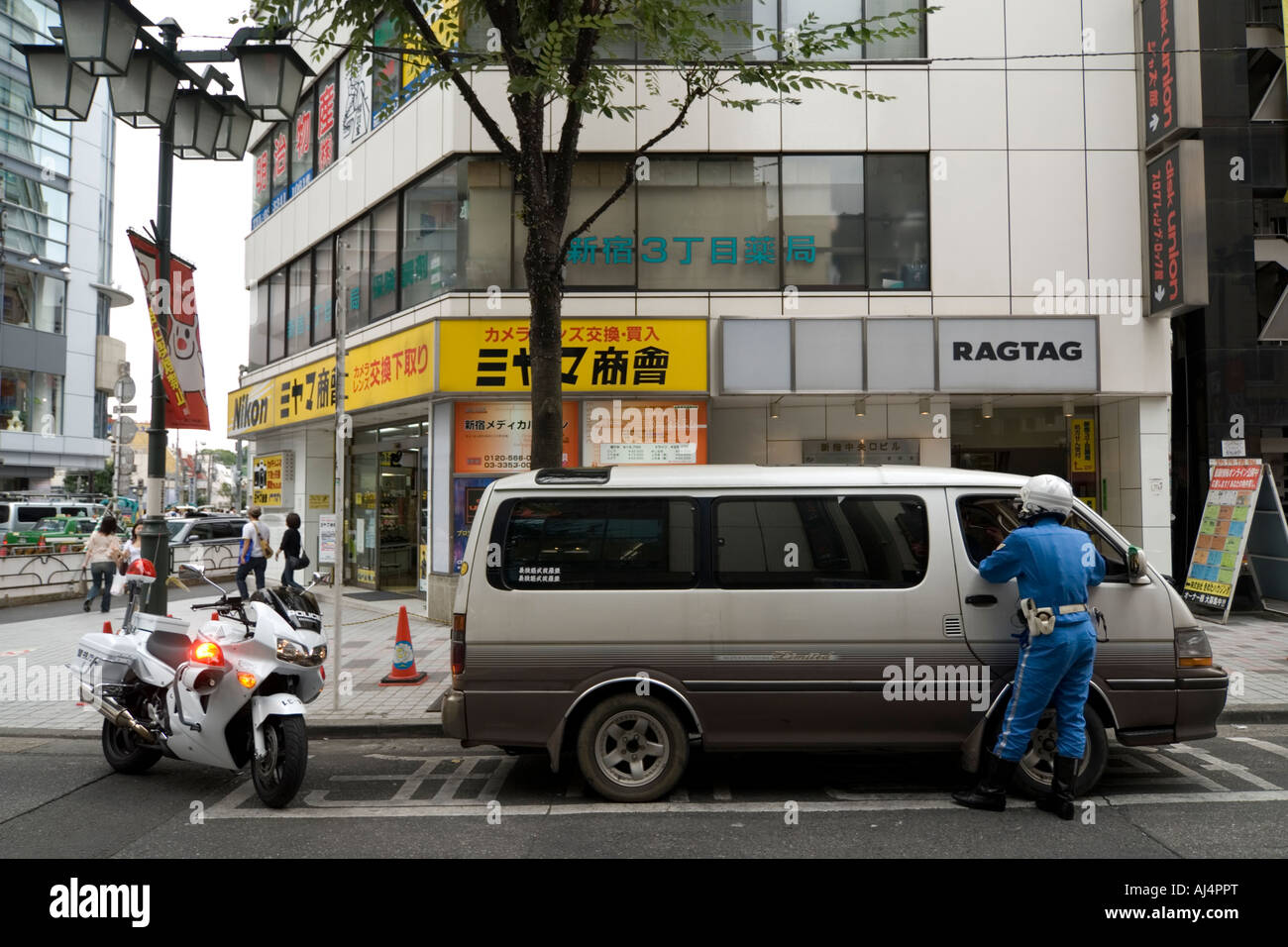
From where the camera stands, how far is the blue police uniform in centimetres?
477

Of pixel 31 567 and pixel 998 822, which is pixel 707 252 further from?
pixel 31 567

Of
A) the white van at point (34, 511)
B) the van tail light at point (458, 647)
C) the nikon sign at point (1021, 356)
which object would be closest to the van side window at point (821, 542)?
the van tail light at point (458, 647)

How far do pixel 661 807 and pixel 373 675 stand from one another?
17.1 feet

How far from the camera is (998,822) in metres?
4.84

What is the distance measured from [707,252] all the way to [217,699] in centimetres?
969

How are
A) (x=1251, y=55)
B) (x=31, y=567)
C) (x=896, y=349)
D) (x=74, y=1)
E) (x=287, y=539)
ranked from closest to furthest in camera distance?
(x=74, y=1) < (x=896, y=349) < (x=1251, y=55) < (x=287, y=539) < (x=31, y=567)

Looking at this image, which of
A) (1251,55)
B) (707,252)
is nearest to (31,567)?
(707,252)

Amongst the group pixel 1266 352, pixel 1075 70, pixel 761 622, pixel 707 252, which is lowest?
pixel 761 622

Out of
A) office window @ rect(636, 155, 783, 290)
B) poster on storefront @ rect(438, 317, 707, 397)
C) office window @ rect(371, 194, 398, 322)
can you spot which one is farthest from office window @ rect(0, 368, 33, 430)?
office window @ rect(636, 155, 783, 290)

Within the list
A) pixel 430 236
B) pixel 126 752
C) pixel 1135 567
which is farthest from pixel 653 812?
pixel 430 236

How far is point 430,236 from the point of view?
44.8 feet

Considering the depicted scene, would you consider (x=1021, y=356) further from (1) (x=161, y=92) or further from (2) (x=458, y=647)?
(1) (x=161, y=92)

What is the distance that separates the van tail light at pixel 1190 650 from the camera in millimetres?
5246

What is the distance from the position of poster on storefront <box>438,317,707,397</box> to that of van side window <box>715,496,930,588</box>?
7257 mm
